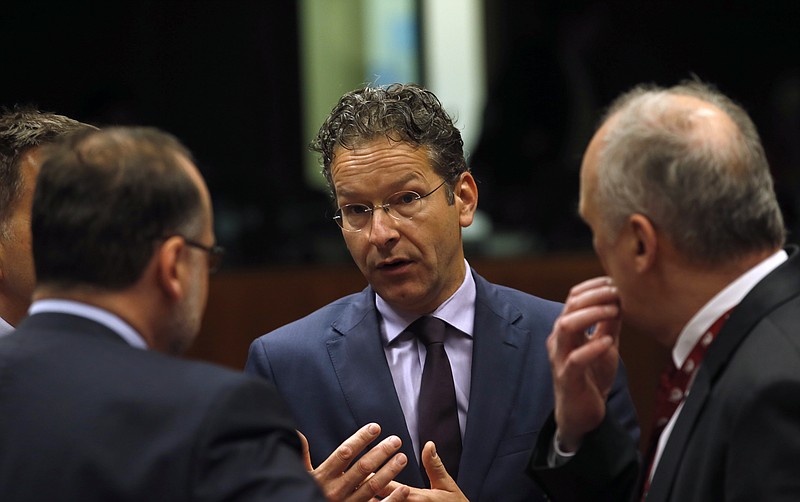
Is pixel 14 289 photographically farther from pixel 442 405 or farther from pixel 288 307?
pixel 288 307

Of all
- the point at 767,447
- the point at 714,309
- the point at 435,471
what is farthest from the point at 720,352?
the point at 435,471

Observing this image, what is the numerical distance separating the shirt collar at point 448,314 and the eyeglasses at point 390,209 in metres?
0.19

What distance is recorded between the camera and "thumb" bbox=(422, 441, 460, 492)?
2.26 m

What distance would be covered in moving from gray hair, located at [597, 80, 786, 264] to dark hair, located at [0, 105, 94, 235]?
1.30m

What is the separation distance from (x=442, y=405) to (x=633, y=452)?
1.64 ft

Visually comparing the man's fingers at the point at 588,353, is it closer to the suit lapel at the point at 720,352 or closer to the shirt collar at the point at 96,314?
the suit lapel at the point at 720,352

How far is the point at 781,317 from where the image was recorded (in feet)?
5.87

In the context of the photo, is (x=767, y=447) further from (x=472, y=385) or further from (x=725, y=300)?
(x=472, y=385)

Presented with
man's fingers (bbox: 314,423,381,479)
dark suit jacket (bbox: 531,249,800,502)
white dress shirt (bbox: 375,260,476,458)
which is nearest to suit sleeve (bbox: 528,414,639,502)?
dark suit jacket (bbox: 531,249,800,502)

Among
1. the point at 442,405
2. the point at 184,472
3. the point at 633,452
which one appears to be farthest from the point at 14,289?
the point at 633,452

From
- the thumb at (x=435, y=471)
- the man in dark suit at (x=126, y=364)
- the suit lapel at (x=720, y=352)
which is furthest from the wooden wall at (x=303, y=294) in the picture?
the man in dark suit at (x=126, y=364)

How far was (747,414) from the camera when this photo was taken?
166cm

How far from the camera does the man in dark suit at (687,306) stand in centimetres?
169

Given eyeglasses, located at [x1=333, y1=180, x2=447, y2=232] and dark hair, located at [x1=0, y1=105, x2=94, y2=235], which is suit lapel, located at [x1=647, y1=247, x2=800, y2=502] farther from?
dark hair, located at [x1=0, y1=105, x2=94, y2=235]
